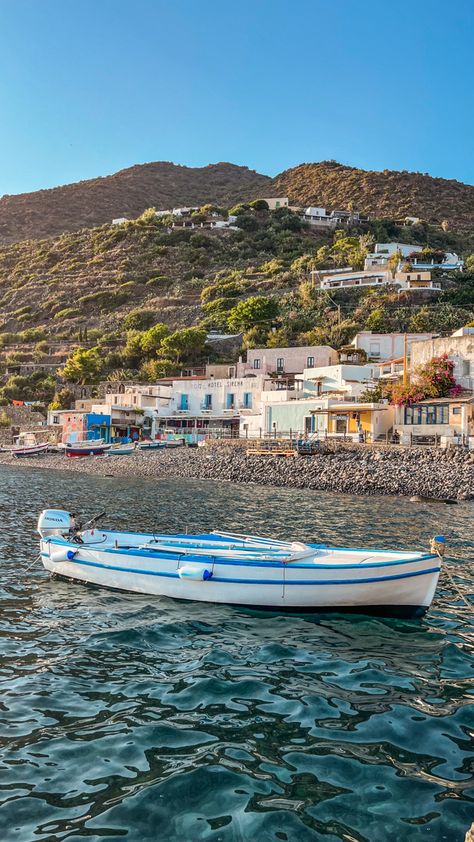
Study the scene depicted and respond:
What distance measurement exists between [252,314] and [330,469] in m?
45.9

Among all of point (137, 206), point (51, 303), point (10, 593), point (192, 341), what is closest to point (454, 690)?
point (10, 593)

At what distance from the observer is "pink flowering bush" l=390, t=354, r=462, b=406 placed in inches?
1551

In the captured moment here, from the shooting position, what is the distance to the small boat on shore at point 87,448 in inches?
1982

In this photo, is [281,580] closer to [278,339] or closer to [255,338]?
[278,339]

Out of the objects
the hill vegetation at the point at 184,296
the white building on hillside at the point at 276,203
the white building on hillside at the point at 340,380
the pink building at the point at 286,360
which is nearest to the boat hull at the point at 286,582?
the white building on hillside at the point at 340,380

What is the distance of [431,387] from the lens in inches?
1549

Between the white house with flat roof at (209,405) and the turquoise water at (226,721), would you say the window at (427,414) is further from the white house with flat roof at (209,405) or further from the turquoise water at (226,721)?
the turquoise water at (226,721)

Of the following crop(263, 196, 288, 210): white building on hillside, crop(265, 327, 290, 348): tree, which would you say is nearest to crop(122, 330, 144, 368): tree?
crop(265, 327, 290, 348): tree

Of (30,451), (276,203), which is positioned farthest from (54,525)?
(276,203)

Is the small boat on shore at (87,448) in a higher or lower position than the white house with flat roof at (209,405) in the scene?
lower

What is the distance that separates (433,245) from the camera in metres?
114

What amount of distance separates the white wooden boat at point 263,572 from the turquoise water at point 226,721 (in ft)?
0.96

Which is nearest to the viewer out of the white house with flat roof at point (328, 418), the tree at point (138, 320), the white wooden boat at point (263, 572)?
the white wooden boat at point (263, 572)

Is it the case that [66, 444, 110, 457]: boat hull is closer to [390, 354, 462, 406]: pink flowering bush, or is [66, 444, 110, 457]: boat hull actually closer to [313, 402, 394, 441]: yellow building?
[313, 402, 394, 441]: yellow building
